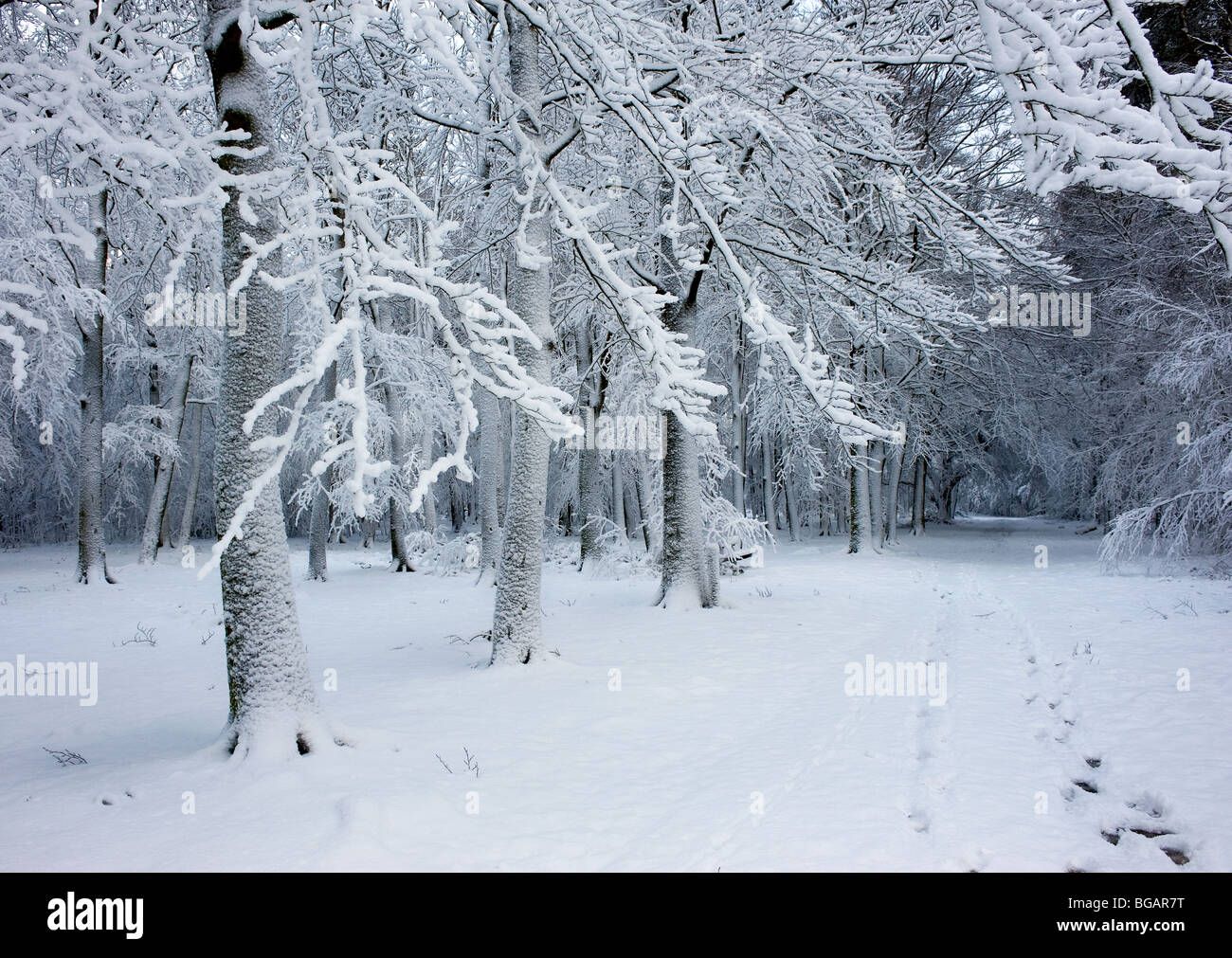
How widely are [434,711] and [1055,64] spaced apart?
5477 millimetres

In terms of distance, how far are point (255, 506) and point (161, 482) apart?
18.4 meters

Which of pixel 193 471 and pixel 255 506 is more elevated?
pixel 193 471

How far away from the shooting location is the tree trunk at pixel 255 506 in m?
4.54

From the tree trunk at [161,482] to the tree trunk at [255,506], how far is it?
56.7 ft

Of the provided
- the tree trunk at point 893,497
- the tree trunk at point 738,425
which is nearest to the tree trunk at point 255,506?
the tree trunk at point 738,425

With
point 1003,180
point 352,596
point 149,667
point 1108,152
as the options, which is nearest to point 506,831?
point 1108,152

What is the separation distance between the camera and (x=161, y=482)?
65.4 feet

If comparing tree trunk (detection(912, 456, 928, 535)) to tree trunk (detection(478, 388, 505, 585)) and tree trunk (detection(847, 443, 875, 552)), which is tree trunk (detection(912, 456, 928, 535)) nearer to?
tree trunk (detection(847, 443, 875, 552))

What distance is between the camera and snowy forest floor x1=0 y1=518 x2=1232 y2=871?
343cm

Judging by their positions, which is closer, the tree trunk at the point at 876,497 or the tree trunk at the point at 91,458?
the tree trunk at the point at 91,458

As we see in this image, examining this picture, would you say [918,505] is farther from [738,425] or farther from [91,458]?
[91,458]

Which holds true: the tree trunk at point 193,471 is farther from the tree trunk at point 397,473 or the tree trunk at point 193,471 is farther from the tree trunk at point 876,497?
the tree trunk at point 876,497

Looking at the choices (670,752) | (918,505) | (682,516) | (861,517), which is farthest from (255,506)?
(918,505)

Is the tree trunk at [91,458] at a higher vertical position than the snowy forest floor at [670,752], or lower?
higher
